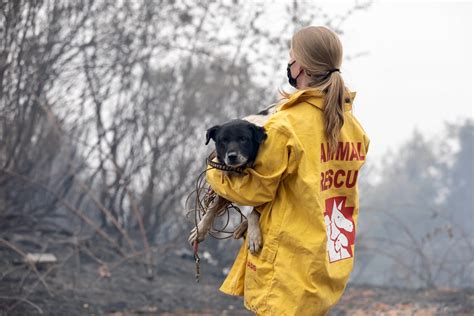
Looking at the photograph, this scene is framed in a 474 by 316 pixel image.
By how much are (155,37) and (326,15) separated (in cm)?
232

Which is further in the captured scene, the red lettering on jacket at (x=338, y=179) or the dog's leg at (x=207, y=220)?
the dog's leg at (x=207, y=220)

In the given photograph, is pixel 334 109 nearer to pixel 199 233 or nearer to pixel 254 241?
pixel 254 241

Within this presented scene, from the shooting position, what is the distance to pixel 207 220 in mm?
3787

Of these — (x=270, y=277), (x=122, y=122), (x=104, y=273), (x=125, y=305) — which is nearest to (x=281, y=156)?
(x=270, y=277)

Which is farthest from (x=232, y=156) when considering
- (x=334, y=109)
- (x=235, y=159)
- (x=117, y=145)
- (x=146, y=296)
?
(x=117, y=145)

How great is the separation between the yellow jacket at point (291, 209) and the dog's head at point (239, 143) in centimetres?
4

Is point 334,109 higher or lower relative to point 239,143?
higher

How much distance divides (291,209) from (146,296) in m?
5.08

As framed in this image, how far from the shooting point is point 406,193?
34.8 m

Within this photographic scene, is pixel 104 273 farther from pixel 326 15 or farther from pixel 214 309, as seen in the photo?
pixel 326 15

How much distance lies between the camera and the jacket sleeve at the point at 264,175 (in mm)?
3363

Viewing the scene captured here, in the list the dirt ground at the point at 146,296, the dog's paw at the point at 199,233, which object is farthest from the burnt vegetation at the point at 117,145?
the dog's paw at the point at 199,233

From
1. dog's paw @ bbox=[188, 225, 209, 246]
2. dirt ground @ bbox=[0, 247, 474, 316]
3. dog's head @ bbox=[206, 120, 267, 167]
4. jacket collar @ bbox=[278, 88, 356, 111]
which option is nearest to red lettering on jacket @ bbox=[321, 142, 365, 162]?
jacket collar @ bbox=[278, 88, 356, 111]

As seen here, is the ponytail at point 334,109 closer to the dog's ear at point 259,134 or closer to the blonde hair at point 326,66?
the blonde hair at point 326,66
